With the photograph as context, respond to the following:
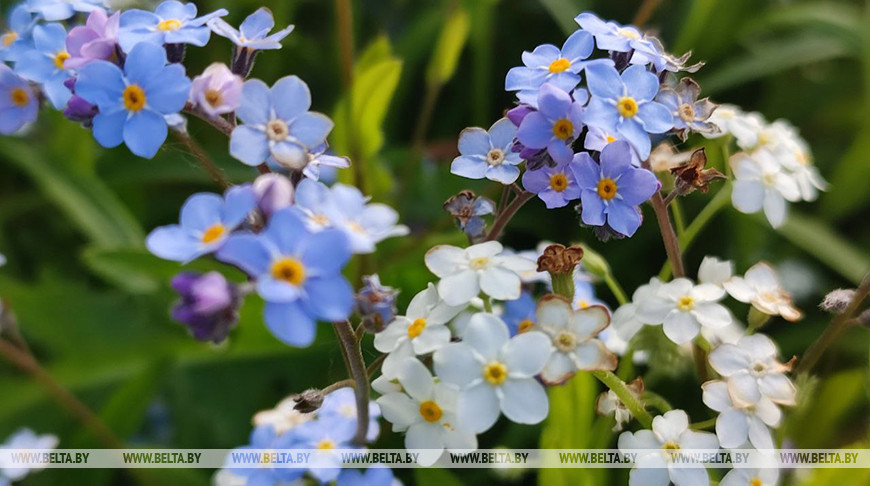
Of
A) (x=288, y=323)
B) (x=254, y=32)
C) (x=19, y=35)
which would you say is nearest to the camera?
(x=288, y=323)

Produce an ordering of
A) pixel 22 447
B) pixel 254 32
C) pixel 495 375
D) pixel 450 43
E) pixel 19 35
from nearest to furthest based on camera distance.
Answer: pixel 495 375
pixel 254 32
pixel 19 35
pixel 22 447
pixel 450 43

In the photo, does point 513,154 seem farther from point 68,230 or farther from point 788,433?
point 68,230

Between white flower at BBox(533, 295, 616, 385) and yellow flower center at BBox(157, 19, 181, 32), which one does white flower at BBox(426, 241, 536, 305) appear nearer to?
white flower at BBox(533, 295, 616, 385)

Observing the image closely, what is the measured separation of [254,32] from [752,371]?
0.56 m

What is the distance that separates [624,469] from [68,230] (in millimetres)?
1305

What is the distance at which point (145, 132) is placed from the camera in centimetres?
65

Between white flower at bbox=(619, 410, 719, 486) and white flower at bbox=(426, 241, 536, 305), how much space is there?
0.19 meters

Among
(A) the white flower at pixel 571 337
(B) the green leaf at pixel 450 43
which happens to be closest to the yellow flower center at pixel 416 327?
(A) the white flower at pixel 571 337

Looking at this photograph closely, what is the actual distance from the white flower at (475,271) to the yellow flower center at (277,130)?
0.17 m

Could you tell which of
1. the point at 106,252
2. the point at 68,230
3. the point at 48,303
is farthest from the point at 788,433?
the point at 68,230

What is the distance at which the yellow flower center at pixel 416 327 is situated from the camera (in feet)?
2.25

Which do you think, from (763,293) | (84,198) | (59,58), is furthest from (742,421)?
(84,198)

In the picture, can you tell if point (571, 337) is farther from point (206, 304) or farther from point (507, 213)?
point (206, 304)

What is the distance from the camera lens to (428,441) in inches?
27.0
